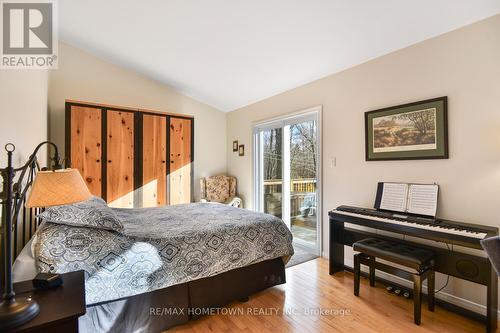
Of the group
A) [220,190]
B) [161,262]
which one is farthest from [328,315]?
[220,190]

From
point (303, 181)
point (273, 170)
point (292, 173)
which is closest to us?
point (303, 181)

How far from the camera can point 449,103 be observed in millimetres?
2168

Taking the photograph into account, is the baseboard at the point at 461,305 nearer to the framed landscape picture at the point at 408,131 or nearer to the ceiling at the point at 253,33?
the framed landscape picture at the point at 408,131

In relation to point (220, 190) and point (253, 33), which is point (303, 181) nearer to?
point (220, 190)

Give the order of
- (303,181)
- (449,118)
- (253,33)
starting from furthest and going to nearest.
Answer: (303,181) < (253,33) < (449,118)

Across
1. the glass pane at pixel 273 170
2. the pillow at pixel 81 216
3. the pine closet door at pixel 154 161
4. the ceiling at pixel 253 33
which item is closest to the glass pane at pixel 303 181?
the glass pane at pixel 273 170

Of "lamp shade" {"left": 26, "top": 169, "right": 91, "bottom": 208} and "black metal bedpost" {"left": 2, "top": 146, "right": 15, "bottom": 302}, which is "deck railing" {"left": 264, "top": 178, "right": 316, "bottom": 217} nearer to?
"lamp shade" {"left": 26, "top": 169, "right": 91, "bottom": 208}

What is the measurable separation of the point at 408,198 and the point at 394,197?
122 mm

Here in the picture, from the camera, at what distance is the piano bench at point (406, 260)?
1.88 meters

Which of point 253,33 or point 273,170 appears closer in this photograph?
point 253,33

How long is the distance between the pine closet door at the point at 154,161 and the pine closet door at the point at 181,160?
0.37ft

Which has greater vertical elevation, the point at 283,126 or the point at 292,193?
the point at 283,126

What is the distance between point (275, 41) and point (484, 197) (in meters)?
2.41

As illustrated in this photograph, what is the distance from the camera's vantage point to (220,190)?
15.6 ft
